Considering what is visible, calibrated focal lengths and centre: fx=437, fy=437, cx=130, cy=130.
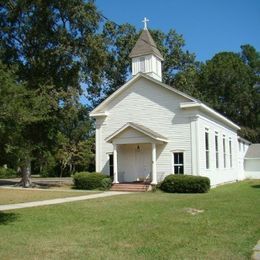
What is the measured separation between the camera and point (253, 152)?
50406 millimetres

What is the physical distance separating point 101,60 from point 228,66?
4008cm

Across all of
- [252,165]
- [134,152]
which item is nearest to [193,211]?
[134,152]

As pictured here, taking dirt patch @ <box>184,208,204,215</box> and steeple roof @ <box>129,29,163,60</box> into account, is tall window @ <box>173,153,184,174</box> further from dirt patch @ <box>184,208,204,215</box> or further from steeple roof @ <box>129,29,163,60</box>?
dirt patch @ <box>184,208,204,215</box>

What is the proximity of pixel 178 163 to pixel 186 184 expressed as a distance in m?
3.46

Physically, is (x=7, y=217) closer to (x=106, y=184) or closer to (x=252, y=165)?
(x=106, y=184)

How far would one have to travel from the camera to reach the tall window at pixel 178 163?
2919cm

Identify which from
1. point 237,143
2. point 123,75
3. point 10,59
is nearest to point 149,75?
point 10,59

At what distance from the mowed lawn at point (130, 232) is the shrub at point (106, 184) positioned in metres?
11.9

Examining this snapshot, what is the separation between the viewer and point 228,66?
67.6m

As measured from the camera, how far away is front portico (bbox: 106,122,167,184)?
1126 inches

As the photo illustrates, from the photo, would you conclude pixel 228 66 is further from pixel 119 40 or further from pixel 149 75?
pixel 149 75

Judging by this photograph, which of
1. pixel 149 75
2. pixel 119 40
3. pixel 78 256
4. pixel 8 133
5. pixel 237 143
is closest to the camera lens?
pixel 78 256

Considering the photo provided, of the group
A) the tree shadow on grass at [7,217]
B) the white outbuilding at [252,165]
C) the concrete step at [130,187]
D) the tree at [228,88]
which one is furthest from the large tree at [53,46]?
the tree at [228,88]

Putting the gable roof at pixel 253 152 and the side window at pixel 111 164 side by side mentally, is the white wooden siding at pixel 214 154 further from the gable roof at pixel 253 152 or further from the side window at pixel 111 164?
the gable roof at pixel 253 152
